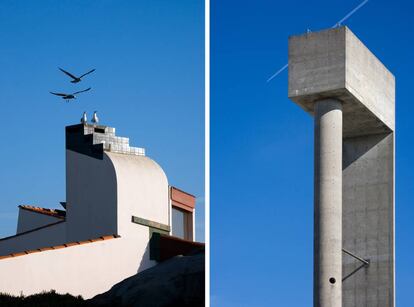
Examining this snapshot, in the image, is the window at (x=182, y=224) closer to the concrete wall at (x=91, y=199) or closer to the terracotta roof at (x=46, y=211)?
the terracotta roof at (x=46, y=211)

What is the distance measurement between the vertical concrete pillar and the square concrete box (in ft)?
1.44

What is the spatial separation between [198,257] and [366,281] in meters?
7.01

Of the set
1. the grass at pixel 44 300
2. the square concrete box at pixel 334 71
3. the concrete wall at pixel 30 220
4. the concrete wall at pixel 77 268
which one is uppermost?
the square concrete box at pixel 334 71

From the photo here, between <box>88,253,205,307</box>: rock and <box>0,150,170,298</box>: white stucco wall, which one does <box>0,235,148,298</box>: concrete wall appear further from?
<box>88,253,205,307</box>: rock

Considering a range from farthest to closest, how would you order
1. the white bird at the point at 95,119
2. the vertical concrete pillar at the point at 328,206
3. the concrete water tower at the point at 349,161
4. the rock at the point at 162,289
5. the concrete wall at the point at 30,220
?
1. the concrete wall at the point at 30,220
2. the white bird at the point at 95,119
3. the concrete water tower at the point at 349,161
4. the vertical concrete pillar at the point at 328,206
5. the rock at the point at 162,289

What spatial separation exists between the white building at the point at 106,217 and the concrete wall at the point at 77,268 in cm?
2

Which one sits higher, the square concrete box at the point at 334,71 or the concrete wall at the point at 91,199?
the square concrete box at the point at 334,71

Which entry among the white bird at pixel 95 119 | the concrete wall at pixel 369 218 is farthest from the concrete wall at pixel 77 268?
the concrete wall at pixel 369 218

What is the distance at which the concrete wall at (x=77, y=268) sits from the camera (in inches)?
699

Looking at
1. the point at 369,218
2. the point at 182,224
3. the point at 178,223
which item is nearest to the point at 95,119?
the point at 178,223

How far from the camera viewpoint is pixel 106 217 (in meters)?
20.8

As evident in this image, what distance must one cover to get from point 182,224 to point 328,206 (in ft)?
17.8

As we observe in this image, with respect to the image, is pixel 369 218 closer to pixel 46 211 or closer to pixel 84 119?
pixel 84 119

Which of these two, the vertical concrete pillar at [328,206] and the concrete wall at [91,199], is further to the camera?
the concrete wall at [91,199]
